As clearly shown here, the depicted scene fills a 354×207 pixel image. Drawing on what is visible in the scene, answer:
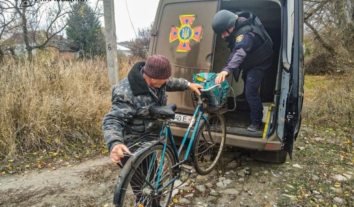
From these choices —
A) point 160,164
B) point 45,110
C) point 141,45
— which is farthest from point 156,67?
point 141,45

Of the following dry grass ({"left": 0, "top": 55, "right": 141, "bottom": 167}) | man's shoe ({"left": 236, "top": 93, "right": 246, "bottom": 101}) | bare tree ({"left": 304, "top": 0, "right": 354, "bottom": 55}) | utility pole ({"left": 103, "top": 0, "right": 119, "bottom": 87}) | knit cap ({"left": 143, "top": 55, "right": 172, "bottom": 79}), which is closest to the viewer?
knit cap ({"left": 143, "top": 55, "right": 172, "bottom": 79})

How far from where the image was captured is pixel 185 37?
3904 millimetres

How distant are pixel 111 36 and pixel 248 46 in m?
2.58

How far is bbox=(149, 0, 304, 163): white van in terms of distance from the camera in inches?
132

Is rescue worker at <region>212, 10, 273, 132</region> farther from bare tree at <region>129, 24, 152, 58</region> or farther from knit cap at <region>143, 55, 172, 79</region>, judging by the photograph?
bare tree at <region>129, 24, 152, 58</region>

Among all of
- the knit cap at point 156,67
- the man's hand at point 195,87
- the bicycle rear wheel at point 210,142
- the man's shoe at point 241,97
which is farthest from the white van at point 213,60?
the knit cap at point 156,67

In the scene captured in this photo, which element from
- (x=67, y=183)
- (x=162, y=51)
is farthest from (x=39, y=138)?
(x=162, y=51)

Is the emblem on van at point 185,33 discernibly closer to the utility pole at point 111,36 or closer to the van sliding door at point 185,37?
the van sliding door at point 185,37

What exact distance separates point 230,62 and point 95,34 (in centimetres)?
2301

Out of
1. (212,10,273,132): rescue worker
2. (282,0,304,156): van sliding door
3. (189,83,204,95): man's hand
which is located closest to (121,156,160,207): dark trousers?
(189,83,204,95): man's hand

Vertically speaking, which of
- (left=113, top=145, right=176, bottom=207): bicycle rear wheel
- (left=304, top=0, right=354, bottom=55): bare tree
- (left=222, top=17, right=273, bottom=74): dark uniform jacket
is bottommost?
(left=113, top=145, right=176, bottom=207): bicycle rear wheel

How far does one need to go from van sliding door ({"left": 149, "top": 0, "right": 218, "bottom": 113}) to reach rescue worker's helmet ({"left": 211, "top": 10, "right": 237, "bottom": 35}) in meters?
0.23

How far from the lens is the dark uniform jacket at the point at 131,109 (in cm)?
211

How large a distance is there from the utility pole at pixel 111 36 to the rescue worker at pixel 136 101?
2.74 metres
